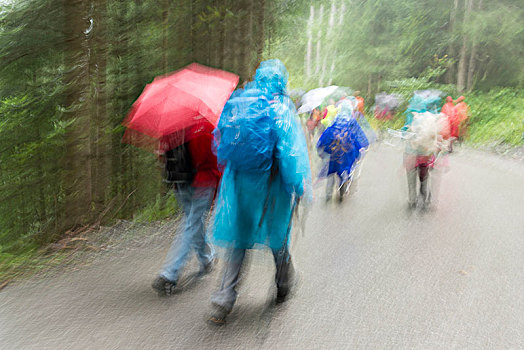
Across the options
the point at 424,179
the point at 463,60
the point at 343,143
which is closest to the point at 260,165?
the point at 343,143

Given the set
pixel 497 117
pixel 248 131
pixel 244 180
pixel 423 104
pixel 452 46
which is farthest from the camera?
pixel 452 46

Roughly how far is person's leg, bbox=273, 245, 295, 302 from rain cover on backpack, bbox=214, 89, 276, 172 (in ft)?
2.70

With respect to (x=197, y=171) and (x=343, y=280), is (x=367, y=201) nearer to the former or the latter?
(x=343, y=280)

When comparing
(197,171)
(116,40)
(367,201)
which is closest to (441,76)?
(367,201)

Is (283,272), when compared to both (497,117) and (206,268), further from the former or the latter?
(497,117)

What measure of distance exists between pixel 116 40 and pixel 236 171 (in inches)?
163

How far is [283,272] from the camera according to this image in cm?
438

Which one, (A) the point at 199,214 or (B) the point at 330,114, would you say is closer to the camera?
(A) the point at 199,214

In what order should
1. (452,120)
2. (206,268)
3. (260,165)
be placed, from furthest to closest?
(452,120) → (206,268) → (260,165)

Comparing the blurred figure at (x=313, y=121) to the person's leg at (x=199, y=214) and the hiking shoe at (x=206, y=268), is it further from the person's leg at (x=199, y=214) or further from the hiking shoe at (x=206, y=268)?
the person's leg at (x=199, y=214)

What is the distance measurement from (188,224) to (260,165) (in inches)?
45.0

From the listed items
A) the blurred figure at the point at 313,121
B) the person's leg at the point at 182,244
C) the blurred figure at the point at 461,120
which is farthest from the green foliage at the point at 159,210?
the blurred figure at the point at 461,120

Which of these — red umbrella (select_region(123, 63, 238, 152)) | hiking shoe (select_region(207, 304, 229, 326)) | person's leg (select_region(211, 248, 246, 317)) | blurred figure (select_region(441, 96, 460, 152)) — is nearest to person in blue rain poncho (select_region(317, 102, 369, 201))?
blurred figure (select_region(441, 96, 460, 152))

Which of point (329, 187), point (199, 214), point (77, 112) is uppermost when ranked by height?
point (77, 112)
